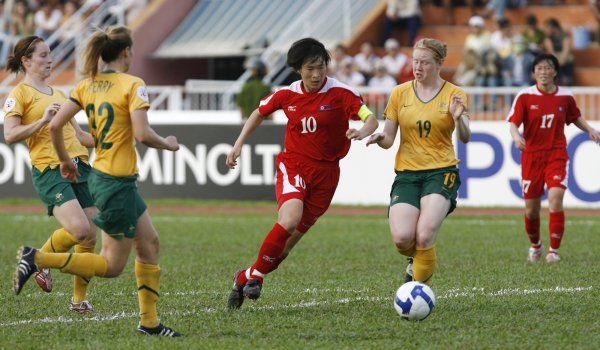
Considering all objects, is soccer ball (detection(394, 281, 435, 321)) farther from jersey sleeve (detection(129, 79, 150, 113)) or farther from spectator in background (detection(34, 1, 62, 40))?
spectator in background (detection(34, 1, 62, 40))

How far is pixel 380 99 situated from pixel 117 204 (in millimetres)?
13447

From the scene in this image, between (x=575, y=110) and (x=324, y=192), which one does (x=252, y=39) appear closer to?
(x=575, y=110)

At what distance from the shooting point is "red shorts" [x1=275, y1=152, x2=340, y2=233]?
8984mm

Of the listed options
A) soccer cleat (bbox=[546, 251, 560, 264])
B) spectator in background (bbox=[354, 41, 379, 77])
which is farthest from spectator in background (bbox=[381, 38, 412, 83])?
soccer cleat (bbox=[546, 251, 560, 264])

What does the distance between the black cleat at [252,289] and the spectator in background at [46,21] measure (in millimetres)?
20515

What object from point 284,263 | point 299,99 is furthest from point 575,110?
point 299,99

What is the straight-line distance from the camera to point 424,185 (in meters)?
8.93

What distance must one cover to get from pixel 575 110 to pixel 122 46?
617 cm

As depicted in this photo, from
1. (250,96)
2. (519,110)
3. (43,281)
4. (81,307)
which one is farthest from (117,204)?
(250,96)

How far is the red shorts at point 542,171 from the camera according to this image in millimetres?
12055

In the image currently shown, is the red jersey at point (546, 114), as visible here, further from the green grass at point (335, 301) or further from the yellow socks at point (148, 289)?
the yellow socks at point (148, 289)

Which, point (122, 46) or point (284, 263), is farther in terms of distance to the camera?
point (284, 263)

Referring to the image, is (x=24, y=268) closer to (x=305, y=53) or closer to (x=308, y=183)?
(x=308, y=183)

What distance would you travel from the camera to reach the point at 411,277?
955 centimetres
